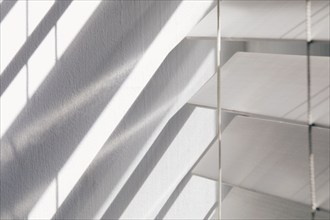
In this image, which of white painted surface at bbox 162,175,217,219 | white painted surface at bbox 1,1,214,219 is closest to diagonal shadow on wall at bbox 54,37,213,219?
white painted surface at bbox 1,1,214,219

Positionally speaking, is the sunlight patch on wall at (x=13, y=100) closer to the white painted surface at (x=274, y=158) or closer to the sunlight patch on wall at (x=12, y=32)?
the sunlight patch on wall at (x=12, y=32)

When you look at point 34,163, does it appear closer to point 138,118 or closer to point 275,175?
point 138,118

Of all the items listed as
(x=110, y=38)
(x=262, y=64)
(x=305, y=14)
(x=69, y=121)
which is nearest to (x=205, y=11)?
(x=110, y=38)

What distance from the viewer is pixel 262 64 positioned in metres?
0.74

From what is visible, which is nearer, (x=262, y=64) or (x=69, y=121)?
(x=262, y=64)

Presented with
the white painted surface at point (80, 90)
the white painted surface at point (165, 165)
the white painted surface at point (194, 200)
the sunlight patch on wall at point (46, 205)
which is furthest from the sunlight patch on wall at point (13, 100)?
the white painted surface at point (194, 200)

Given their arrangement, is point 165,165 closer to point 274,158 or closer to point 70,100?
point 70,100

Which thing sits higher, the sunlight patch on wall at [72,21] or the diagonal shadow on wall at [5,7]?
the sunlight patch on wall at [72,21]

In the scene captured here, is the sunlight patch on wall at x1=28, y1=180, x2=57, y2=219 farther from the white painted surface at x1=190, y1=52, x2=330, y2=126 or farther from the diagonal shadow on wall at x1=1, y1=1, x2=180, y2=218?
the white painted surface at x1=190, y1=52, x2=330, y2=126

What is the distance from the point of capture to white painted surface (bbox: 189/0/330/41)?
0.60 metres

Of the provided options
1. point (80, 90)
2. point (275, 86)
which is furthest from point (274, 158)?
point (80, 90)

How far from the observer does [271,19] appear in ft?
2.26

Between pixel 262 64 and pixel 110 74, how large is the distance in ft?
1.68

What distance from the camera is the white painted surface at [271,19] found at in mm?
599
